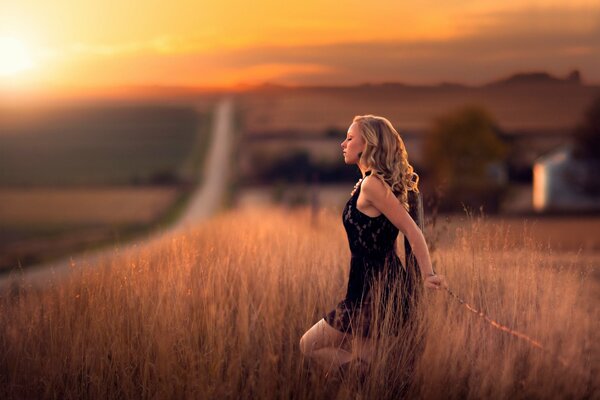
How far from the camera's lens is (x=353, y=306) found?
5.06m

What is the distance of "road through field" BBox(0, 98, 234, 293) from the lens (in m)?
7.87

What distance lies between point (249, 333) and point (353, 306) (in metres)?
1.22

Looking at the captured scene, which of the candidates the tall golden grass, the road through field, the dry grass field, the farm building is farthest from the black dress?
the farm building

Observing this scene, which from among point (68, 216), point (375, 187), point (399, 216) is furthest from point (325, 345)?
point (68, 216)

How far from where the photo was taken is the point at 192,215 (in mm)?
32125

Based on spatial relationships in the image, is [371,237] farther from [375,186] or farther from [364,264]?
[375,186]

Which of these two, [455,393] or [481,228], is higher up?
[481,228]

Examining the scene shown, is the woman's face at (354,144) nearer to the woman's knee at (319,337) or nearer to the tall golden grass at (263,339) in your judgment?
the woman's knee at (319,337)

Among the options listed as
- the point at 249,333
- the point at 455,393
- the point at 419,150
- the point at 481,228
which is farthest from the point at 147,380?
the point at 419,150

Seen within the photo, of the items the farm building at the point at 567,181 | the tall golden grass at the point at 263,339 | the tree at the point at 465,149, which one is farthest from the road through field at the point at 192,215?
the farm building at the point at 567,181

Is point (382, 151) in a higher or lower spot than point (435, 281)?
higher

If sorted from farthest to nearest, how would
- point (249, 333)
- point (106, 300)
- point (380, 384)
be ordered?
point (106, 300) < point (249, 333) < point (380, 384)

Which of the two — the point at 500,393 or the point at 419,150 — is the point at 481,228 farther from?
the point at 419,150

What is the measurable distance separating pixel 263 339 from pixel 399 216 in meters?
1.64
